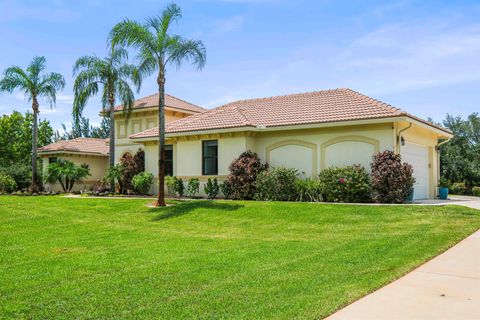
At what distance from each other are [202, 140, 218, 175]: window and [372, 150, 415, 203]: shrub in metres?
8.19

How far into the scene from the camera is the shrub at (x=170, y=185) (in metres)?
24.3

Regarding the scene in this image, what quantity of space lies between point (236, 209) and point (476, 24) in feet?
32.9

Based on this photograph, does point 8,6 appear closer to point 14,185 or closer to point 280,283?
point 280,283

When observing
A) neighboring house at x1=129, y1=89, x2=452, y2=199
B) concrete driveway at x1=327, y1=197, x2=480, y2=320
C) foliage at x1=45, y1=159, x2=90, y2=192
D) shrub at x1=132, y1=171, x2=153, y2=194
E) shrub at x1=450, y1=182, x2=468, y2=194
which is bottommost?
concrete driveway at x1=327, y1=197, x2=480, y2=320

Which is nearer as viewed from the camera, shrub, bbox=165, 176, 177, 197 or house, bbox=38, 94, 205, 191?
shrub, bbox=165, 176, 177, 197

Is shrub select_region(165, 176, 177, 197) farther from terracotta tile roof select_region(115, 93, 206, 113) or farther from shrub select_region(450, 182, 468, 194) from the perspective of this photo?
shrub select_region(450, 182, 468, 194)

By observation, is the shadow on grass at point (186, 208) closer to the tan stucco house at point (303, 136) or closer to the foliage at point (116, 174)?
the tan stucco house at point (303, 136)

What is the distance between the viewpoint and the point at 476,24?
13.6 metres

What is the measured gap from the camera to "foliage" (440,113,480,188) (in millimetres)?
35781

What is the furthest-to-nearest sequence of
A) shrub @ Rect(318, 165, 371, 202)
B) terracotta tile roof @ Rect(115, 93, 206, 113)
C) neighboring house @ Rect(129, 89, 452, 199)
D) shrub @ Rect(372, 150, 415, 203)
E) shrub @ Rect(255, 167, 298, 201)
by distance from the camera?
terracotta tile roof @ Rect(115, 93, 206, 113), shrub @ Rect(255, 167, 298, 201), neighboring house @ Rect(129, 89, 452, 199), shrub @ Rect(318, 165, 371, 202), shrub @ Rect(372, 150, 415, 203)

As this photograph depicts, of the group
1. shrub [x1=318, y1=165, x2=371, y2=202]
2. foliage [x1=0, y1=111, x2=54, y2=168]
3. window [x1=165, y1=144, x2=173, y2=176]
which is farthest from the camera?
foliage [x1=0, y1=111, x2=54, y2=168]

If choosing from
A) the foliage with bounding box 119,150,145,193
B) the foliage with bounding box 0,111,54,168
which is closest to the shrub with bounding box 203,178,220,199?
the foliage with bounding box 119,150,145,193

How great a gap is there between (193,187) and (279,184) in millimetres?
5353

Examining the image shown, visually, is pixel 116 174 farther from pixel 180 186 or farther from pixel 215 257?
pixel 215 257
